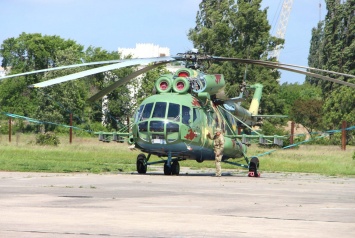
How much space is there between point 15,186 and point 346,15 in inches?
2744

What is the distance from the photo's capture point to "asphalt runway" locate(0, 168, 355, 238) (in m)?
11.2

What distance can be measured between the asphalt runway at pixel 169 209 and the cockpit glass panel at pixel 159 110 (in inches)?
151

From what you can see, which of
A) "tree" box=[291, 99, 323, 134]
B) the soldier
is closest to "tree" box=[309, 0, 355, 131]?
"tree" box=[291, 99, 323, 134]

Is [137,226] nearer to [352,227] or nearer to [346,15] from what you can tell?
[352,227]

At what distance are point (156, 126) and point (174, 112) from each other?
0.75 meters

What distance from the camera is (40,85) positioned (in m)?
19.9

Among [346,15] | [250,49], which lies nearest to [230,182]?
[250,49]

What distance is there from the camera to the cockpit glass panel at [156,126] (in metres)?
24.9

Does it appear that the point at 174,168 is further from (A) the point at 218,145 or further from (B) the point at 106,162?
(B) the point at 106,162

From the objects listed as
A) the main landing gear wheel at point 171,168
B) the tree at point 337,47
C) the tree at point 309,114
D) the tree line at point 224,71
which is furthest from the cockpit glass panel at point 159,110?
the tree at point 309,114

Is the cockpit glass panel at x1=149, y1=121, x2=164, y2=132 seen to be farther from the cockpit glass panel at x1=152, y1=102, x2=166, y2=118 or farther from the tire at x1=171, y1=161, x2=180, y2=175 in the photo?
the tire at x1=171, y1=161, x2=180, y2=175

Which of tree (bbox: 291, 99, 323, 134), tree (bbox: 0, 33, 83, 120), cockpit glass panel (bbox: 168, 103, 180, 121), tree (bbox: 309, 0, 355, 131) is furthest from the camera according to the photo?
tree (bbox: 0, 33, 83, 120)

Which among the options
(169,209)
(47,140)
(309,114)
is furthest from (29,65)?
(169,209)

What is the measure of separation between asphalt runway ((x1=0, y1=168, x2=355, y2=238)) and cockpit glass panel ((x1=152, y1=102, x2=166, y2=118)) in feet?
12.6
